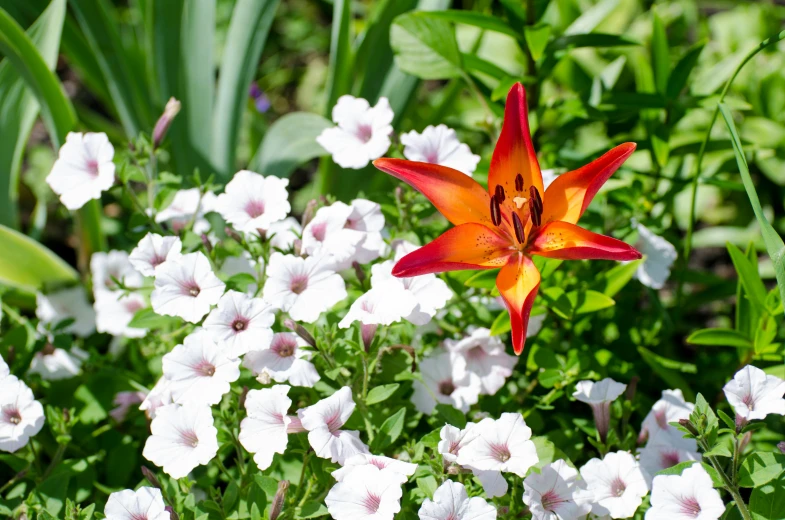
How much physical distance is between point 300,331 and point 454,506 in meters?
0.31

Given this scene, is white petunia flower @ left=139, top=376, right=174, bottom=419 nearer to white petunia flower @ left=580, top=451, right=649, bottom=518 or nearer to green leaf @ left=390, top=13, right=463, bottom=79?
white petunia flower @ left=580, top=451, right=649, bottom=518

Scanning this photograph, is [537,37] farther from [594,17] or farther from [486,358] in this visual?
[486,358]

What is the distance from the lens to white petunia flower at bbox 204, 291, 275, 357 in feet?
3.49

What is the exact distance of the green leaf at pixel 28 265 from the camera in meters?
1.62

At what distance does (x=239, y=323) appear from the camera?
110 centimetres

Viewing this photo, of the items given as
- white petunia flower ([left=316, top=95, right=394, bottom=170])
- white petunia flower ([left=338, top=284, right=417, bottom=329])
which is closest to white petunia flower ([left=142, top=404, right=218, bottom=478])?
white petunia flower ([left=338, top=284, right=417, bottom=329])

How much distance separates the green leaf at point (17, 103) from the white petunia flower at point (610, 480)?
1292mm

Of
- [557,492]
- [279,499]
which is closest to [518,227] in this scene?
[557,492]

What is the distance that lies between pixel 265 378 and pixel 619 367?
2.14 feet

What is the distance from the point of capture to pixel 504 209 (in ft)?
3.70

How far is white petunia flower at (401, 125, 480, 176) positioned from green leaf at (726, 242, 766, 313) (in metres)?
0.44

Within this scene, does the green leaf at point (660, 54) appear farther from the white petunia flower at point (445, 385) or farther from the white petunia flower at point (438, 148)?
the white petunia flower at point (445, 385)

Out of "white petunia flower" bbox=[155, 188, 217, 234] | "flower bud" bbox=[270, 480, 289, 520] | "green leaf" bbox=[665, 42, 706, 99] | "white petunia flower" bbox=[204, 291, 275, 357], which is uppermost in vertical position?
"green leaf" bbox=[665, 42, 706, 99]

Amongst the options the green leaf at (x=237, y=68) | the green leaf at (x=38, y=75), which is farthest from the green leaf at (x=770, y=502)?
the green leaf at (x=38, y=75)
